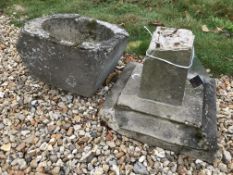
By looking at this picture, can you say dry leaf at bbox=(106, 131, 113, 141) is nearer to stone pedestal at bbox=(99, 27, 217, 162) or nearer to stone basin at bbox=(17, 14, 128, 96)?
stone pedestal at bbox=(99, 27, 217, 162)

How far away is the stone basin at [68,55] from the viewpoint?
11.8 ft

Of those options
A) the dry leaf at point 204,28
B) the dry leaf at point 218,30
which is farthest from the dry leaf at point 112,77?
the dry leaf at point 218,30

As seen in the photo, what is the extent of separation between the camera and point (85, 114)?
12.5 ft

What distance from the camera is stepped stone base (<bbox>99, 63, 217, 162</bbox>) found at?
11.1 feet

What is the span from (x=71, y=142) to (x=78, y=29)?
1482 millimetres

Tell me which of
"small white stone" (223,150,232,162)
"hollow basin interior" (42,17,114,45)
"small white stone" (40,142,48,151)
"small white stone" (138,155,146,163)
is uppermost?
"hollow basin interior" (42,17,114,45)

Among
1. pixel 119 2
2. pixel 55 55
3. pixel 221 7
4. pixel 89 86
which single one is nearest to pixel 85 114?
pixel 89 86

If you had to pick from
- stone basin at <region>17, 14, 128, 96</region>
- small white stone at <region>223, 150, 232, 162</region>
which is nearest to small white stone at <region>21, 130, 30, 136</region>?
stone basin at <region>17, 14, 128, 96</region>

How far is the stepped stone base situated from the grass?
1464 mm

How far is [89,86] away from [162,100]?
0.76 meters

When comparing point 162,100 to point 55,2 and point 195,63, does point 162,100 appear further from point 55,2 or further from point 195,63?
point 55,2

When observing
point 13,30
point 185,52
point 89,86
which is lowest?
point 13,30

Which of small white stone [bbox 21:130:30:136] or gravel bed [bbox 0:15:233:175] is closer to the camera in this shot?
gravel bed [bbox 0:15:233:175]

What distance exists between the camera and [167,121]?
3.52 meters
